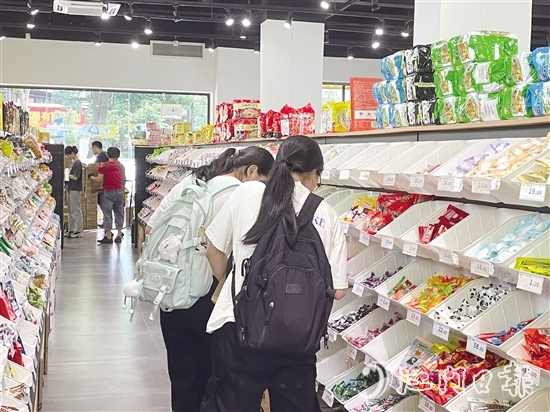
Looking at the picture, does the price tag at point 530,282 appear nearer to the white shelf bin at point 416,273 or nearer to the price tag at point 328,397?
Answer: the white shelf bin at point 416,273

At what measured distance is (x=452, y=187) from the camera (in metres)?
2.78

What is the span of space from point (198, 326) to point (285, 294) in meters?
1.23

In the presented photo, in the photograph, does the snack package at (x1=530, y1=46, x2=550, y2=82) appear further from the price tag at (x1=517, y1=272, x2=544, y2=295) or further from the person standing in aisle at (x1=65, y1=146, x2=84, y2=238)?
the person standing in aisle at (x1=65, y1=146, x2=84, y2=238)

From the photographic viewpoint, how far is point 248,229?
282 centimetres

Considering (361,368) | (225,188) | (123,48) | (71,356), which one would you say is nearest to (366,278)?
(361,368)

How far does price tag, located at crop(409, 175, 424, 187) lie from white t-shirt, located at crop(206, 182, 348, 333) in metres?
0.43

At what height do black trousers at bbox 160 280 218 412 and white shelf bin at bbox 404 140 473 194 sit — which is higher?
white shelf bin at bbox 404 140 473 194

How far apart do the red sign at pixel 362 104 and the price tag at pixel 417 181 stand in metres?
1.43

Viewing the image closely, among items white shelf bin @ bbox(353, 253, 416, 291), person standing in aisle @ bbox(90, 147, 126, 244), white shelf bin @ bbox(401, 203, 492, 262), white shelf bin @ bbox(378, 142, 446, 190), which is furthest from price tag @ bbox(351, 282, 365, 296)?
person standing in aisle @ bbox(90, 147, 126, 244)

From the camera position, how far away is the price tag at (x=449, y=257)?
9.11ft

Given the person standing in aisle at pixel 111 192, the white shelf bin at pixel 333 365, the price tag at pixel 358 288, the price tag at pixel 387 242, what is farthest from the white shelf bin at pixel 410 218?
the person standing in aisle at pixel 111 192

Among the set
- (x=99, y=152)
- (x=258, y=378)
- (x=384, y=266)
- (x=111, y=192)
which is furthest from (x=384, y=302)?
(x=99, y=152)

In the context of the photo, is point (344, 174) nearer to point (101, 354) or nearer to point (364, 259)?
point (364, 259)

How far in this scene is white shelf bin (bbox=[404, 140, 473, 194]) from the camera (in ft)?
10.3
